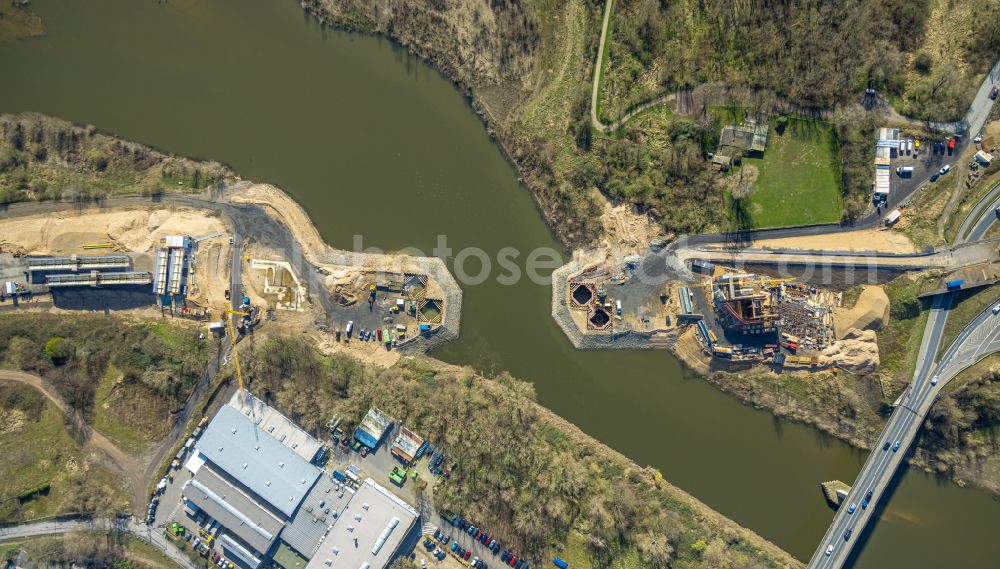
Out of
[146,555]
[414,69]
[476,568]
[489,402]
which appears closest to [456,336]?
[489,402]

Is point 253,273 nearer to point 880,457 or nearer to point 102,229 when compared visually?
point 102,229

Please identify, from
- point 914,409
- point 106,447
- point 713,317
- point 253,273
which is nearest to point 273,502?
point 106,447

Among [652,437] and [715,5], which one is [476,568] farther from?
[715,5]

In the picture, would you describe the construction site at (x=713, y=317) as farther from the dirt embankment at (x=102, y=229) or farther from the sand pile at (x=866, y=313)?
the dirt embankment at (x=102, y=229)

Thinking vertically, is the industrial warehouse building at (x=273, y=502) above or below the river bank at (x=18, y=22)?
Answer: below

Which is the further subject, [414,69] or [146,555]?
[414,69]

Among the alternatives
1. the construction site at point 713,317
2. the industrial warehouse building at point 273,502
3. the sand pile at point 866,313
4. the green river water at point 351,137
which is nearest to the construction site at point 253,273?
the green river water at point 351,137
